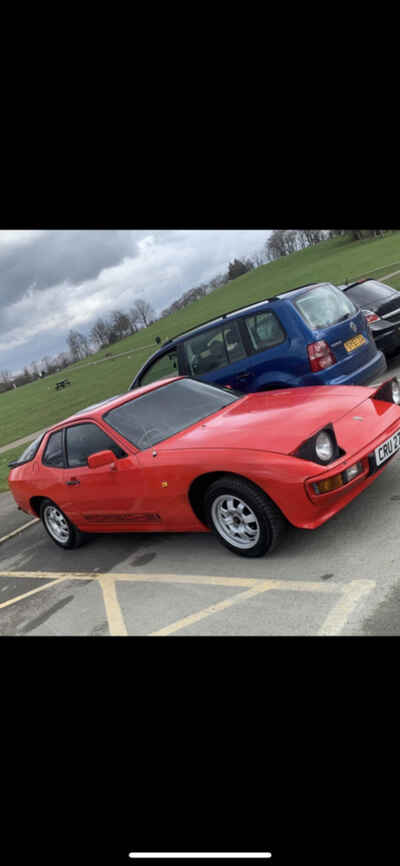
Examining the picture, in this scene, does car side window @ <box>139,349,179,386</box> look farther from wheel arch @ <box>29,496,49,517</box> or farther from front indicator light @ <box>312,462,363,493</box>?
front indicator light @ <box>312,462,363,493</box>

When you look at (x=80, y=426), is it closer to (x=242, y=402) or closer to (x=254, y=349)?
(x=242, y=402)

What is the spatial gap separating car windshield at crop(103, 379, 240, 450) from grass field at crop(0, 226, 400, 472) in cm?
1056

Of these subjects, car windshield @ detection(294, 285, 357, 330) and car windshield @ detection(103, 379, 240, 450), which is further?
car windshield @ detection(294, 285, 357, 330)

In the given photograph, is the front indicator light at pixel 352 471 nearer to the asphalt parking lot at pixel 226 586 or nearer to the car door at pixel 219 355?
the asphalt parking lot at pixel 226 586

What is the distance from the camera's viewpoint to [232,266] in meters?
125

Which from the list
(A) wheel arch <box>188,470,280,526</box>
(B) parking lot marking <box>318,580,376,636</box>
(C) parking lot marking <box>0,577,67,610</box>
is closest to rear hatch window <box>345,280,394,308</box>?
(A) wheel arch <box>188,470,280,526</box>

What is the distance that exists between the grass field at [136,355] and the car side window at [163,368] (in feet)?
26.8

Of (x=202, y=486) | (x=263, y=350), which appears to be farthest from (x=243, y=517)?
(x=263, y=350)

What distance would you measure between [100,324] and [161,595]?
113m

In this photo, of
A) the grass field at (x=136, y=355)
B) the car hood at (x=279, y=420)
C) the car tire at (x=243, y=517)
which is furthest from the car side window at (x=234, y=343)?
the grass field at (x=136, y=355)

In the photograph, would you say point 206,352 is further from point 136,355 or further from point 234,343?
point 136,355

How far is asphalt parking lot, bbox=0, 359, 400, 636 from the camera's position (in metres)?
3.59

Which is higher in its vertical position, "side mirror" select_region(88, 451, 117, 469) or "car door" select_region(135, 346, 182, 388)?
"car door" select_region(135, 346, 182, 388)
